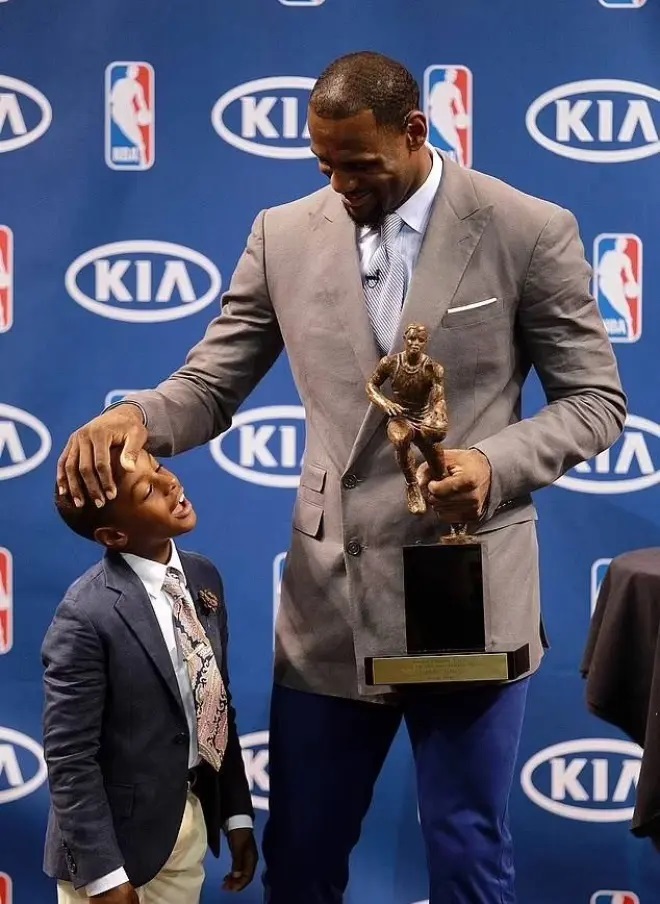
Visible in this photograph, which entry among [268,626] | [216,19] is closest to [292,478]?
[268,626]

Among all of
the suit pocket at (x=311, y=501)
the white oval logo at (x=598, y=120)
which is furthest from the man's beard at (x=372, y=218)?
the white oval logo at (x=598, y=120)

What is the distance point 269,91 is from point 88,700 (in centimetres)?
156

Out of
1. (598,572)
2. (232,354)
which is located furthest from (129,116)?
(598,572)

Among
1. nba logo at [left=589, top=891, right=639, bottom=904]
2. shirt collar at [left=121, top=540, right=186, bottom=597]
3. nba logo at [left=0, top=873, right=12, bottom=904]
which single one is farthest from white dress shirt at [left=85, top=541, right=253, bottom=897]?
nba logo at [left=589, top=891, right=639, bottom=904]

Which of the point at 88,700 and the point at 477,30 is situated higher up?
the point at 477,30

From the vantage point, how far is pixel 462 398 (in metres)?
1.99

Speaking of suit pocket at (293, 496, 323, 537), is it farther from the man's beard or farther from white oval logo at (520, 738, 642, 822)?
white oval logo at (520, 738, 642, 822)

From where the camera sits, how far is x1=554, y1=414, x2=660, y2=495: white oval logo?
3088 millimetres

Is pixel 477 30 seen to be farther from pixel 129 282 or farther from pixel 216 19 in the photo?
pixel 129 282

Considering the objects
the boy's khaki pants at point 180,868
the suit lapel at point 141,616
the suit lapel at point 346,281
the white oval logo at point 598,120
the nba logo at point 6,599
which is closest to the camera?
the suit lapel at point 346,281

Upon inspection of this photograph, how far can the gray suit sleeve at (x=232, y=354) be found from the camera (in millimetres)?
2152

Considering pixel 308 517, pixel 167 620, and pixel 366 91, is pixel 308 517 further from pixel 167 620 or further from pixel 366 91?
pixel 366 91

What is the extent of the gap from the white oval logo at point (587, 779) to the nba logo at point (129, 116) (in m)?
1.69

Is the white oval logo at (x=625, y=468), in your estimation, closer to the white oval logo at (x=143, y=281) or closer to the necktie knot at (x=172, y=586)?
the white oval logo at (x=143, y=281)
